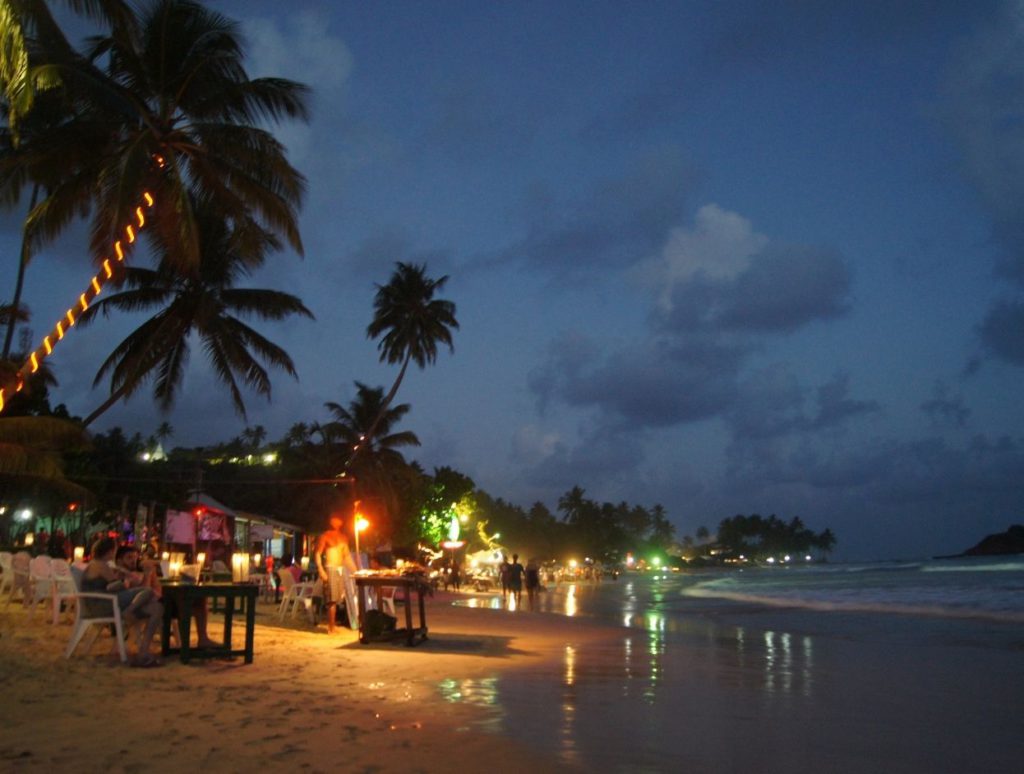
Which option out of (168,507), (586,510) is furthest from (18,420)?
(586,510)

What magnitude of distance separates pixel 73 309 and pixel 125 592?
613 centimetres

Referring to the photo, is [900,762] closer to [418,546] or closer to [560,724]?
[560,724]

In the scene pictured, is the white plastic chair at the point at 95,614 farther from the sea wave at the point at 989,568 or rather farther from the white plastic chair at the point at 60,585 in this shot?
the sea wave at the point at 989,568

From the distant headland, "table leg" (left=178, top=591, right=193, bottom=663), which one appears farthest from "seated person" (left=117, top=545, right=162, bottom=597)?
the distant headland

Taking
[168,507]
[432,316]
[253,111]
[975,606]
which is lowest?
[975,606]

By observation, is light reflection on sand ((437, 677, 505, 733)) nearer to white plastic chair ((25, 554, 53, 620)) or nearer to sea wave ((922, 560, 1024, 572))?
white plastic chair ((25, 554, 53, 620))

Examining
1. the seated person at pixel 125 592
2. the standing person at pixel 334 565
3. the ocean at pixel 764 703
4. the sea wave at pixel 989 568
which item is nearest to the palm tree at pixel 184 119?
the standing person at pixel 334 565

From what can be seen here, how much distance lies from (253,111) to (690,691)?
11.9 m

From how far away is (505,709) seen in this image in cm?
565

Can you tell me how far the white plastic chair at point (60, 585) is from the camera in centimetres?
972

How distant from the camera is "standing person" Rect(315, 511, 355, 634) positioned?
11.2 meters

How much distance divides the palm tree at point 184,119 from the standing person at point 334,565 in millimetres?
5606

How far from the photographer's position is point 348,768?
402 cm

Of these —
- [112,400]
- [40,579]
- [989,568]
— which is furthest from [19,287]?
[989,568]
